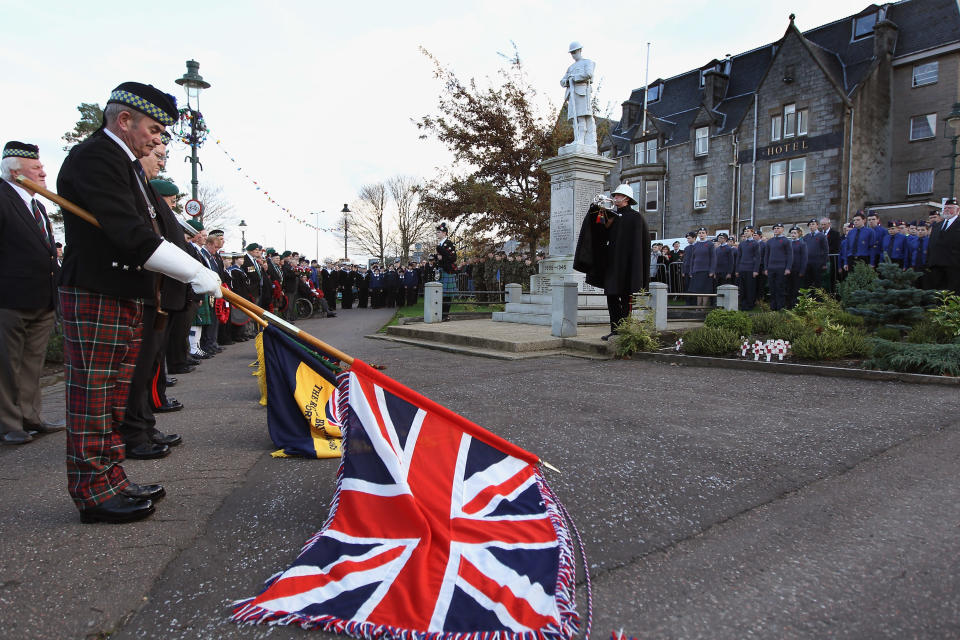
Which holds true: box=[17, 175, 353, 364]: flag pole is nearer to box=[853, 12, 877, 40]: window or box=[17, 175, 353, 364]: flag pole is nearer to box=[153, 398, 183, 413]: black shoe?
box=[153, 398, 183, 413]: black shoe

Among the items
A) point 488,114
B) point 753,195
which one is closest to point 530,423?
point 488,114

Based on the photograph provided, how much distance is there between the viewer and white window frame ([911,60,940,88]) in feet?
90.6

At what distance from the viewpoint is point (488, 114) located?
760 inches

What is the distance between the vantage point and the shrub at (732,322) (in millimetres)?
8477

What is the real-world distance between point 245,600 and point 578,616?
124cm

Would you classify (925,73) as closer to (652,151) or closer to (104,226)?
(652,151)

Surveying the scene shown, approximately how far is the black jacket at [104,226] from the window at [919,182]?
35.2 m

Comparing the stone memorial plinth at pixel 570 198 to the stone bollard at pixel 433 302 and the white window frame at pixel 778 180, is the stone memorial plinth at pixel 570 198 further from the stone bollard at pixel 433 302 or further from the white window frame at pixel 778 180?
the white window frame at pixel 778 180

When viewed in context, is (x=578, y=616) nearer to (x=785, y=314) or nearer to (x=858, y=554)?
(x=858, y=554)

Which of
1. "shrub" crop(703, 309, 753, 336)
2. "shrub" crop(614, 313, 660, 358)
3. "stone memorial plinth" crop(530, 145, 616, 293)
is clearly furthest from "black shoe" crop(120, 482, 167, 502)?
"stone memorial plinth" crop(530, 145, 616, 293)

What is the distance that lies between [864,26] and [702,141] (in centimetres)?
964

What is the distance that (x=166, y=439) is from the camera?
4227mm

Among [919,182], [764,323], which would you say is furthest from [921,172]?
[764,323]

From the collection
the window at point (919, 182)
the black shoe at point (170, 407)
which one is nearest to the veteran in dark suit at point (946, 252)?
the black shoe at point (170, 407)
